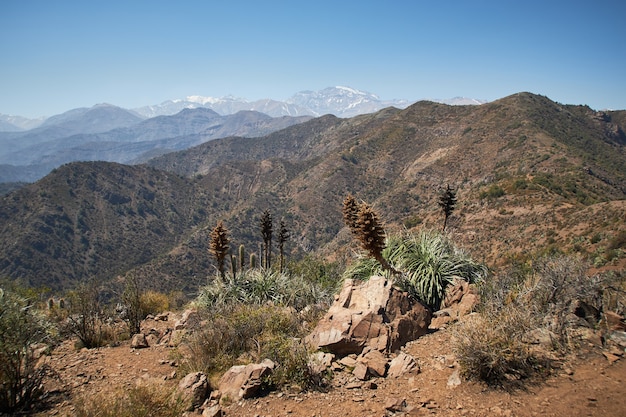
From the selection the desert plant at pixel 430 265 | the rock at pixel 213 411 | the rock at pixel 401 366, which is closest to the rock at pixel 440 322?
the desert plant at pixel 430 265

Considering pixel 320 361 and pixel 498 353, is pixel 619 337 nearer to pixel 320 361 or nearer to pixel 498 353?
pixel 498 353

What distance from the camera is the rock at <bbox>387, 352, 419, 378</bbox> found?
578 cm

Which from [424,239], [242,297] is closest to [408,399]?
[424,239]

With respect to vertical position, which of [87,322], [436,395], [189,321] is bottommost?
[189,321]

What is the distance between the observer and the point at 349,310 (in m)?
7.05

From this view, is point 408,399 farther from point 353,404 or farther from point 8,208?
point 8,208

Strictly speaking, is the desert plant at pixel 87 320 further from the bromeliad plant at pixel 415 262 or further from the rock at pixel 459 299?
the rock at pixel 459 299

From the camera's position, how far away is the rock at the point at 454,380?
16.9 feet

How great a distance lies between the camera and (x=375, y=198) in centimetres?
8700

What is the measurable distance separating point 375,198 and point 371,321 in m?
81.7

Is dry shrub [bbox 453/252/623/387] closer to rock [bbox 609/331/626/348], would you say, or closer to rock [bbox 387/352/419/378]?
rock [bbox 609/331/626/348]

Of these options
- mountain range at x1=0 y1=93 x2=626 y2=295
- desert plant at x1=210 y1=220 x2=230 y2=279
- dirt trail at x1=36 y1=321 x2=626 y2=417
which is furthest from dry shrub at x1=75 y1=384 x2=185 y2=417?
mountain range at x1=0 y1=93 x2=626 y2=295

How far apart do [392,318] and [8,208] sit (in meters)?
146

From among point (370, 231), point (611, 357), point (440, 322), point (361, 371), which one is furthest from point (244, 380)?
point (611, 357)
